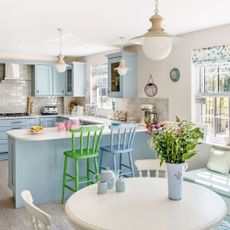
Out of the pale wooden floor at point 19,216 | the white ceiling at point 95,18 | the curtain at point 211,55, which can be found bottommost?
the pale wooden floor at point 19,216

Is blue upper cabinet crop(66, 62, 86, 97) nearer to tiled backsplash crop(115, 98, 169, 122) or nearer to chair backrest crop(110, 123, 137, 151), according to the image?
tiled backsplash crop(115, 98, 169, 122)

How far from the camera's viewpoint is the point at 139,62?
6180 mm

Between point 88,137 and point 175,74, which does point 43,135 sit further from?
point 175,74

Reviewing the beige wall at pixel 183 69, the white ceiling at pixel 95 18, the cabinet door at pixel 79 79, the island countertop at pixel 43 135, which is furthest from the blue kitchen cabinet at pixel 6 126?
the beige wall at pixel 183 69

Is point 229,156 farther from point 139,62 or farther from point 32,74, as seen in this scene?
point 32,74

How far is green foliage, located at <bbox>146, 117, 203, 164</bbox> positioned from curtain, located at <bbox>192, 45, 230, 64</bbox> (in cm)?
266

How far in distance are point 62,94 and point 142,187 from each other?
597cm

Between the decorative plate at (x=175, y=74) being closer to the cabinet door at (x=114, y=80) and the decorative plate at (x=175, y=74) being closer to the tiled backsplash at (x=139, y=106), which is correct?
the tiled backsplash at (x=139, y=106)

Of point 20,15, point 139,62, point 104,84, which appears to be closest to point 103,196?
point 20,15

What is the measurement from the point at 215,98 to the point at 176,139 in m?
3.01

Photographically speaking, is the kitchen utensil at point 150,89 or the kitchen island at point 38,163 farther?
the kitchen utensil at point 150,89

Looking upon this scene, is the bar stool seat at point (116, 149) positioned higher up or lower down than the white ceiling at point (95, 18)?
lower down

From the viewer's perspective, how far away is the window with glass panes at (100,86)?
740cm

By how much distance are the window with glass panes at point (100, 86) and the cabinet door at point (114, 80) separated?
0.78m
